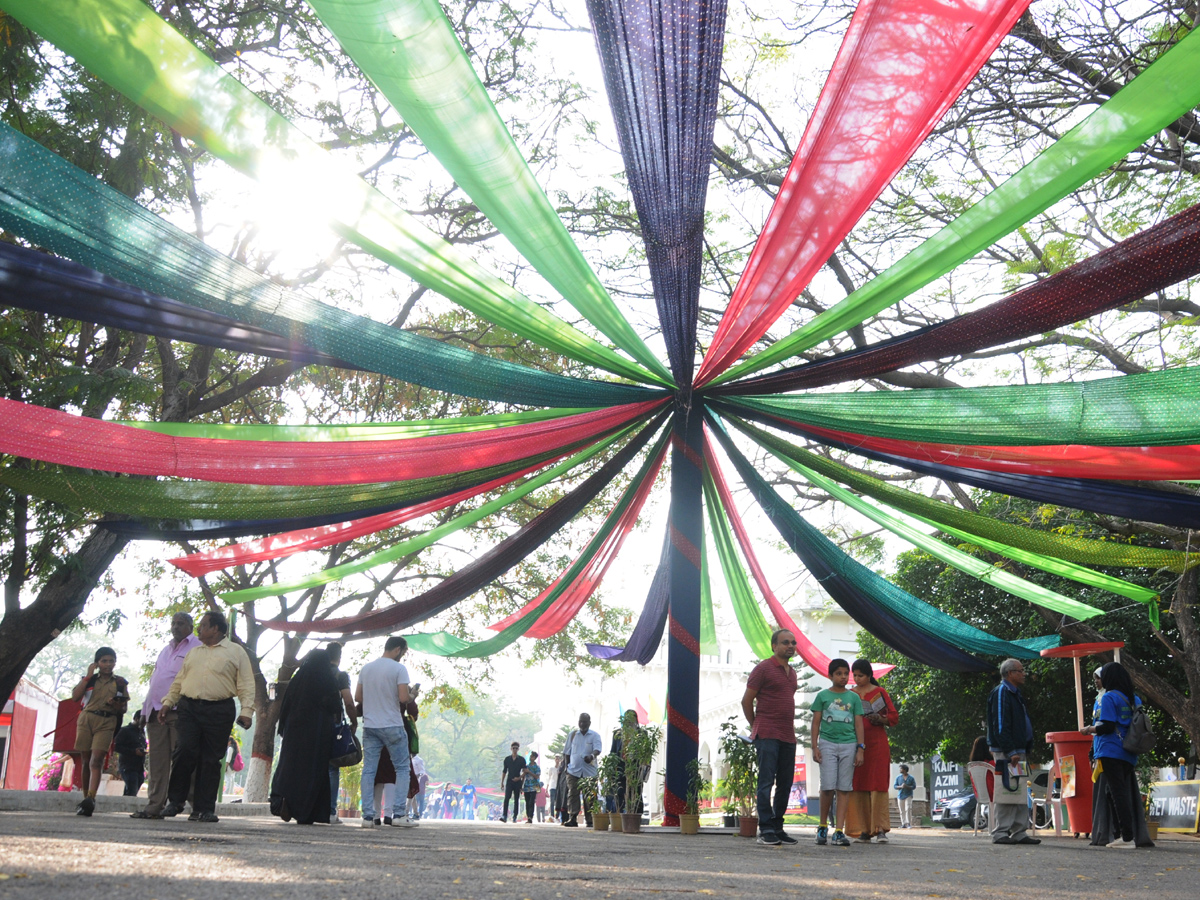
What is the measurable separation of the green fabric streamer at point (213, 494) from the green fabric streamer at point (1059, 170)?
11.1ft

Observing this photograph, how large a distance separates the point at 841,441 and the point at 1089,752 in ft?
12.5

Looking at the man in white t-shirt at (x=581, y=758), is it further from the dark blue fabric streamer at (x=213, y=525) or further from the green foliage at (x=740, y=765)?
the dark blue fabric streamer at (x=213, y=525)

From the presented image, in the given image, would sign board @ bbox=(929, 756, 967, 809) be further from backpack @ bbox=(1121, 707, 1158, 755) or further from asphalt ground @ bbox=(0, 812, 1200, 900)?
asphalt ground @ bbox=(0, 812, 1200, 900)

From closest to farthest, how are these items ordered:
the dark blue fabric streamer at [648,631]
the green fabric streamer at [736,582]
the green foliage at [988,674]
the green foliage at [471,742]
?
1. the green fabric streamer at [736,582]
2. the dark blue fabric streamer at [648,631]
3. the green foliage at [988,674]
4. the green foliage at [471,742]

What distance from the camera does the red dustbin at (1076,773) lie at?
8.68m

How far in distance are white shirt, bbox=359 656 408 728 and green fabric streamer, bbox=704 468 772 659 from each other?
3.51 meters

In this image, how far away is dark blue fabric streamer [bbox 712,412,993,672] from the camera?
29.7 feet

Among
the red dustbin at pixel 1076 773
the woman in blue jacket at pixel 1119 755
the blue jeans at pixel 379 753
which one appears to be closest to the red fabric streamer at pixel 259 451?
the blue jeans at pixel 379 753

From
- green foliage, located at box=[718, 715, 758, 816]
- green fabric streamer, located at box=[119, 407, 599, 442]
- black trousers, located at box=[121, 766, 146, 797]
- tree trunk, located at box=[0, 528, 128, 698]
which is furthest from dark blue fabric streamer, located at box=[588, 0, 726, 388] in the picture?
black trousers, located at box=[121, 766, 146, 797]

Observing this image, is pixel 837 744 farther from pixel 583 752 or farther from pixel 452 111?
pixel 583 752

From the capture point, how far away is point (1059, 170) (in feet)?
15.0

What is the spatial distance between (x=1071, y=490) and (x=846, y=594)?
262 cm

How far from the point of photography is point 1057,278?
5.11 meters

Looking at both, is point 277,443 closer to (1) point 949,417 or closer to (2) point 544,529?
(2) point 544,529
